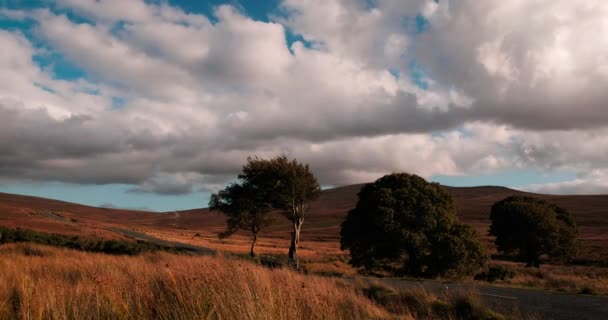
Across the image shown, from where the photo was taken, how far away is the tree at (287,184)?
36281 millimetres

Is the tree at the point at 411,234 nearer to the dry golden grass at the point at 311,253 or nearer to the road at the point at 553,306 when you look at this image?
the dry golden grass at the point at 311,253

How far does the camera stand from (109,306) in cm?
662

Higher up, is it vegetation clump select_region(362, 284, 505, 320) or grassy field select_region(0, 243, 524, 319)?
grassy field select_region(0, 243, 524, 319)

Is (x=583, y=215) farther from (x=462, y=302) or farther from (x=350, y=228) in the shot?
(x=462, y=302)

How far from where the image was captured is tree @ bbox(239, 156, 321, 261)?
36281 millimetres

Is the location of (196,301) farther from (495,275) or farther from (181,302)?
(495,275)

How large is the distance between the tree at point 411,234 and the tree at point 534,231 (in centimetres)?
1916

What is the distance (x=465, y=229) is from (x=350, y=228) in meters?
6.93

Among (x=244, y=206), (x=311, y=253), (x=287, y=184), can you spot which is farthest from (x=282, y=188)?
(x=311, y=253)

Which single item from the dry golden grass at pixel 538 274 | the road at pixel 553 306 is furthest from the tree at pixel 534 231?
the road at pixel 553 306

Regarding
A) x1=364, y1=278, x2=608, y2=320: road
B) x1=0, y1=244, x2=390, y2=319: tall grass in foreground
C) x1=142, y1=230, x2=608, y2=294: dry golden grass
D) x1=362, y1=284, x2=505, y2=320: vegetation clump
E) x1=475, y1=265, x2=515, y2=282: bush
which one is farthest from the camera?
x1=475, y1=265, x2=515, y2=282: bush

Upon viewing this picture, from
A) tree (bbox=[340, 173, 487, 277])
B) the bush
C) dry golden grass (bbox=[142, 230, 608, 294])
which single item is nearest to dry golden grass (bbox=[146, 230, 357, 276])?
dry golden grass (bbox=[142, 230, 608, 294])

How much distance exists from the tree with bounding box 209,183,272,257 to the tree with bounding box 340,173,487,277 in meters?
11.5

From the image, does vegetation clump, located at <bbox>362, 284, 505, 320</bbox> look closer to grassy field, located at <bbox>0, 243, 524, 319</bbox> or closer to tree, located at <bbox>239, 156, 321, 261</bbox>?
grassy field, located at <bbox>0, 243, 524, 319</bbox>
